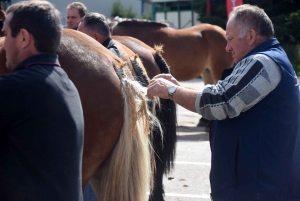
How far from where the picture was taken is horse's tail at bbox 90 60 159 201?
3.33 metres

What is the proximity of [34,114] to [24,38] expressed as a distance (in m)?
0.32

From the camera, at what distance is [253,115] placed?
271 cm

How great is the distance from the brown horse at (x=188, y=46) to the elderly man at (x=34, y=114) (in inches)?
280

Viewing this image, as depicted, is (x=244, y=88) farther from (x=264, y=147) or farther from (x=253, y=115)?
(x=264, y=147)

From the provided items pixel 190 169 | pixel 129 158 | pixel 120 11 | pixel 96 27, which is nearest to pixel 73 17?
pixel 96 27

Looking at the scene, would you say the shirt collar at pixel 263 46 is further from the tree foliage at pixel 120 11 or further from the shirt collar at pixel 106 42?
the tree foliage at pixel 120 11

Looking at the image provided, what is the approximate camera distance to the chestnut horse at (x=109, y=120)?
3283 millimetres

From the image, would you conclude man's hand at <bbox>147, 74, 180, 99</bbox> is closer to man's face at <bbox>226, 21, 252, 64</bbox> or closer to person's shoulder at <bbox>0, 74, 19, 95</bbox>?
man's face at <bbox>226, 21, 252, 64</bbox>

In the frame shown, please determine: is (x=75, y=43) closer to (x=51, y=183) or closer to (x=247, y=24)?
(x=247, y=24)

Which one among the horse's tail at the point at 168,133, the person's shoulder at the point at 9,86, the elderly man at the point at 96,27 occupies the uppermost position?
the person's shoulder at the point at 9,86

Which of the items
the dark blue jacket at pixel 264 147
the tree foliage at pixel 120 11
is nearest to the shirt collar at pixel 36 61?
the dark blue jacket at pixel 264 147

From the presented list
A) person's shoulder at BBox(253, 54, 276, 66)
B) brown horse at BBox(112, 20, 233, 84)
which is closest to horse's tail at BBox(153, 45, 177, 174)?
person's shoulder at BBox(253, 54, 276, 66)

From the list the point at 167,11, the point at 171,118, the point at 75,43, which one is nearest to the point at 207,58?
the point at 171,118

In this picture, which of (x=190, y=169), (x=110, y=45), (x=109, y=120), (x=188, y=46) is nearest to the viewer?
(x=109, y=120)
